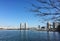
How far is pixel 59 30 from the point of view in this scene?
14538cm
